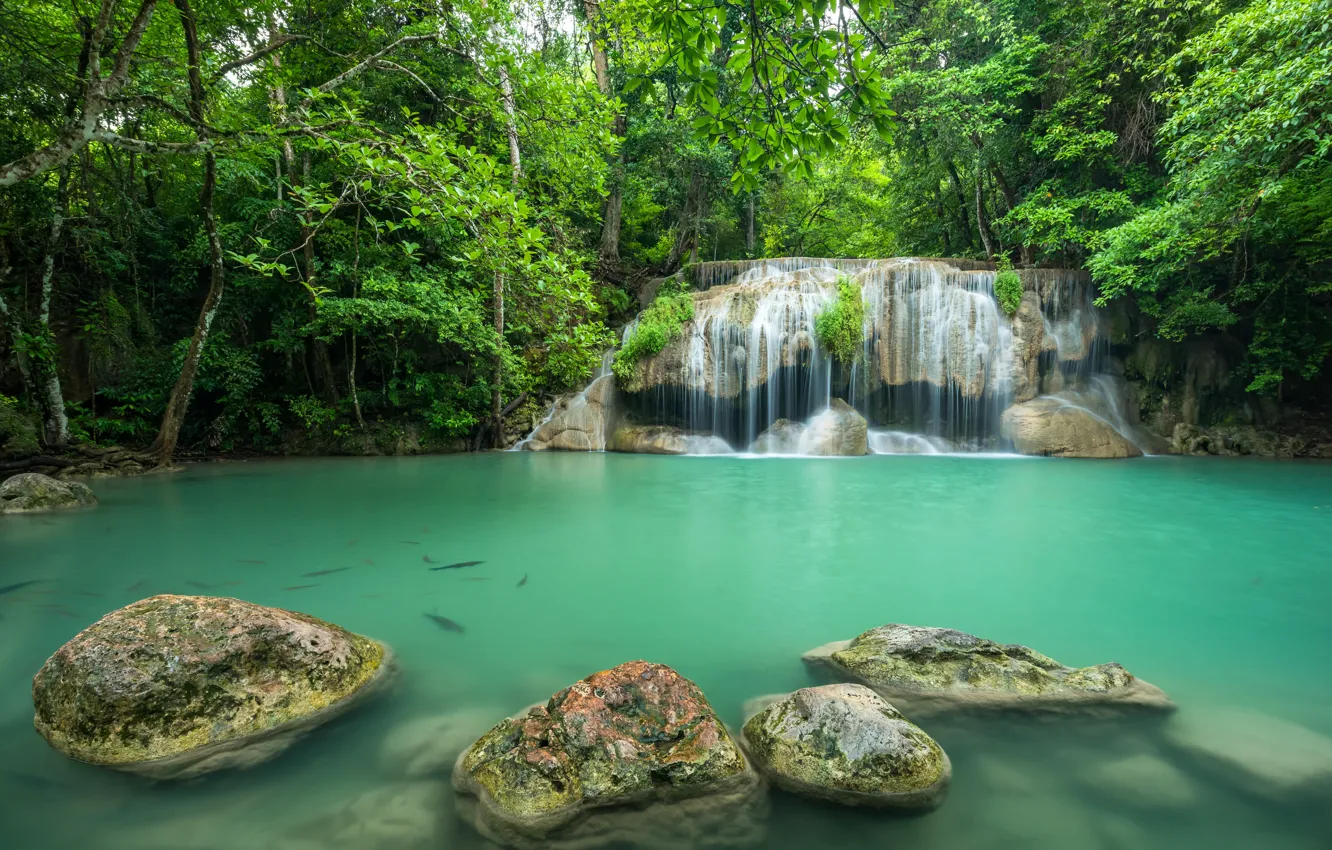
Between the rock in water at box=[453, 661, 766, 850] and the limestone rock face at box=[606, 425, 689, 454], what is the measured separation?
11.4 metres

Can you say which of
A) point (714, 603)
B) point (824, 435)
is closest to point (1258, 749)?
point (714, 603)

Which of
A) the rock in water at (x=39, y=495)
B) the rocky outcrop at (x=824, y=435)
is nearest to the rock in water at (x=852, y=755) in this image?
the rock in water at (x=39, y=495)

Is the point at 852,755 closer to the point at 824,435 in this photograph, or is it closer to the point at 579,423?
the point at 824,435

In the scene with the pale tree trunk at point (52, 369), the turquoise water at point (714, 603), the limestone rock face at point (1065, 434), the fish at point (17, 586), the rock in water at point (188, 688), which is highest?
the pale tree trunk at point (52, 369)

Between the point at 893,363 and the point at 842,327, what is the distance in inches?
64.3

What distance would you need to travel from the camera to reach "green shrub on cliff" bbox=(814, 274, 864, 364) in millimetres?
13859

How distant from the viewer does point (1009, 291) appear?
13.8 m

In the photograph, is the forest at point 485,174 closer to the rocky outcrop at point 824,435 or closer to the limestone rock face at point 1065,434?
the limestone rock face at point 1065,434

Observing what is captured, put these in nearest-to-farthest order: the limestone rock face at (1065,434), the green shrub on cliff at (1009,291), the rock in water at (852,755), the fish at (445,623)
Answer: the rock in water at (852,755) → the fish at (445,623) → the limestone rock face at (1065,434) → the green shrub on cliff at (1009,291)

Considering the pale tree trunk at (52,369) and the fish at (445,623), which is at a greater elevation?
the pale tree trunk at (52,369)

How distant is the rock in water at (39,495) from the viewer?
627 centimetres

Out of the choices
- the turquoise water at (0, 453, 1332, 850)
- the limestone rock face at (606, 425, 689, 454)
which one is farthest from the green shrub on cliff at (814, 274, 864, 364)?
the turquoise water at (0, 453, 1332, 850)

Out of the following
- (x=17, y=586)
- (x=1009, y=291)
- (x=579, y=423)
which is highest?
(x=1009, y=291)

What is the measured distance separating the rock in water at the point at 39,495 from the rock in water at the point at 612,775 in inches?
295
